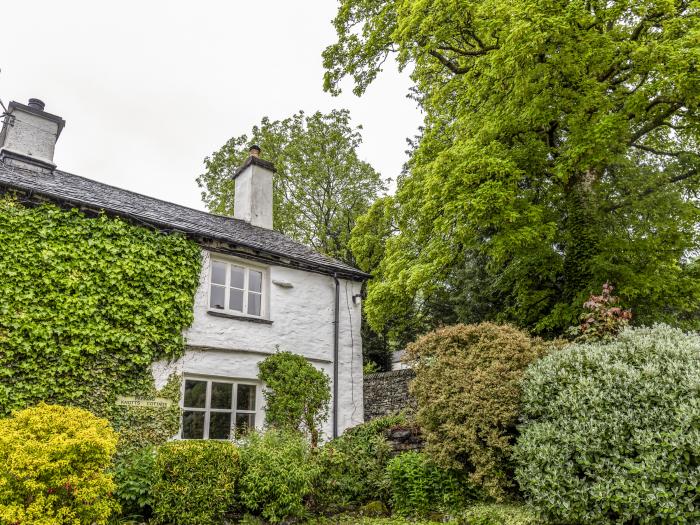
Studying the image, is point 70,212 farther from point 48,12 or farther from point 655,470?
point 655,470

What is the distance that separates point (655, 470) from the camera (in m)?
5.65

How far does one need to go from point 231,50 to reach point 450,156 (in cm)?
837

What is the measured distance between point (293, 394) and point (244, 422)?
1264 millimetres

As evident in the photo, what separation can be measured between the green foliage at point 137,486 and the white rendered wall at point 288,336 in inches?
98.4

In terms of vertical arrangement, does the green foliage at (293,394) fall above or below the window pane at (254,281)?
below

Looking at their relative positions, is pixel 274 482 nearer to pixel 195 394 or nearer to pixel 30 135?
pixel 195 394

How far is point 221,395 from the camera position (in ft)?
35.7

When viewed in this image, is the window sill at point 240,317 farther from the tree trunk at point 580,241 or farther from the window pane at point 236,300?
the tree trunk at point 580,241

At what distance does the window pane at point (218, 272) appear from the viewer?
11.6 metres

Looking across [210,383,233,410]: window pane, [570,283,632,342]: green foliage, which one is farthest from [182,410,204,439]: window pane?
[570,283,632,342]: green foliage

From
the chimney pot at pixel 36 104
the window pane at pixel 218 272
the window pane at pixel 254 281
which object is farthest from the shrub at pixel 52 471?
the chimney pot at pixel 36 104

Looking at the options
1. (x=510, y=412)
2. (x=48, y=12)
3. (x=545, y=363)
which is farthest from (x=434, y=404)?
(x=48, y=12)

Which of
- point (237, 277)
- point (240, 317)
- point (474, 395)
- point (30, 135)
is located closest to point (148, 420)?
point (240, 317)

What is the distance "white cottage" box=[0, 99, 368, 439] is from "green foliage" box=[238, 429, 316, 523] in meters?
2.91
